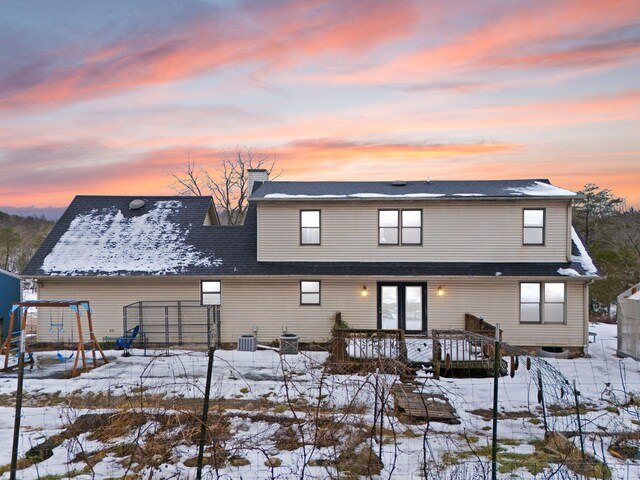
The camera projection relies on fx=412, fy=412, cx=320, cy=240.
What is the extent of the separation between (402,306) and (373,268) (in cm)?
204

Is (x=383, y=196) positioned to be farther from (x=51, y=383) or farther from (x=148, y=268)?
(x=51, y=383)

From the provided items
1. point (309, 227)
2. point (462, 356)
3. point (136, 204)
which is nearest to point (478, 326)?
point (462, 356)

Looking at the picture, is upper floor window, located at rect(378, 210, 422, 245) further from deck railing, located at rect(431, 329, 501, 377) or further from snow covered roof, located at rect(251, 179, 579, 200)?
deck railing, located at rect(431, 329, 501, 377)

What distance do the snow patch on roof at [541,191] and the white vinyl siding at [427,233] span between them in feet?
1.34

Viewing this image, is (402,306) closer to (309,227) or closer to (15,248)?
(309,227)

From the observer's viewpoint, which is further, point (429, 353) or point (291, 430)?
point (429, 353)

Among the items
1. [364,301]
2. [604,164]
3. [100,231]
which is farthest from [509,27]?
[604,164]

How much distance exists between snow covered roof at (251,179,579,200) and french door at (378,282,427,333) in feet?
12.1

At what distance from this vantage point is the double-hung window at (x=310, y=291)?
17.0 m

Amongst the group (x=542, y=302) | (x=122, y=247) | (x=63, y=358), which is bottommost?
(x=63, y=358)

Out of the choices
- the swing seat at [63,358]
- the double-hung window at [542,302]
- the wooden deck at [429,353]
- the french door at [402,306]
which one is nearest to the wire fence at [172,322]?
the swing seat at [63,358]

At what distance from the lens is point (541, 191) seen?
1681 cm

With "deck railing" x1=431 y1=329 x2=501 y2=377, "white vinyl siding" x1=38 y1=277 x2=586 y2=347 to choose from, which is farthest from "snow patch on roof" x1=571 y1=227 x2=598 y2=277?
"deck railing" x1=431 y1=329 x2=501 y2=377

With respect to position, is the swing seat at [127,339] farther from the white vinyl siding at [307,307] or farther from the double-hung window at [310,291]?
the double-hung window at [310,291]
